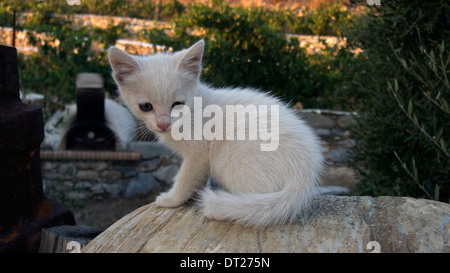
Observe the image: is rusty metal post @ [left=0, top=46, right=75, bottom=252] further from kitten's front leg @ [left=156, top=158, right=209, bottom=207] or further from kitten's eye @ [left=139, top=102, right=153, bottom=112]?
kitten's front leg @ [left=156, top=158, right=209, bottom=207]

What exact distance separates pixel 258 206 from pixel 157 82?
88 centimetres

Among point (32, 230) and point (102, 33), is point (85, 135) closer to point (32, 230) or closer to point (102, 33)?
point (102, 33)

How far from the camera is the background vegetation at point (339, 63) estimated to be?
2.85m

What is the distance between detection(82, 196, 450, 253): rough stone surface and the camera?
175 cm

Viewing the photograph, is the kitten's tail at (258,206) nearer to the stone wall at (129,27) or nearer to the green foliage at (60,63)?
the green foliage at (60,63)

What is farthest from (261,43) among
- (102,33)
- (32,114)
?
(32,114)

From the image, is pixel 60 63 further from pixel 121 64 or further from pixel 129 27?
pixel 121 64

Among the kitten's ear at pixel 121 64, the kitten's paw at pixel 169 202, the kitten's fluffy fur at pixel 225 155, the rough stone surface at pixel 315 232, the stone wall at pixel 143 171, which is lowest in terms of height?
the stone wall at pixel 143 171

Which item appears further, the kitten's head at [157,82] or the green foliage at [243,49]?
the green foliage at [243,49]

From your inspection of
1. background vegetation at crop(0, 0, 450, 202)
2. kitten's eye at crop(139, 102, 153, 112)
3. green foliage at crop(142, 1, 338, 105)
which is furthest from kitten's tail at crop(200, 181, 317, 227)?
green foliage at crop(142, 1, 338, 105)

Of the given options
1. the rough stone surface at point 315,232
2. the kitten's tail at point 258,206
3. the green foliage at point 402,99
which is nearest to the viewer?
the rough stone surface at point 315,232

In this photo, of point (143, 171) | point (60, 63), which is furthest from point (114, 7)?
point (143, 171)

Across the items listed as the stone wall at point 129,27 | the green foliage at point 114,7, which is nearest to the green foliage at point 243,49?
the stone wall at point 129,27

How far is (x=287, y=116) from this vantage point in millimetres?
2248
